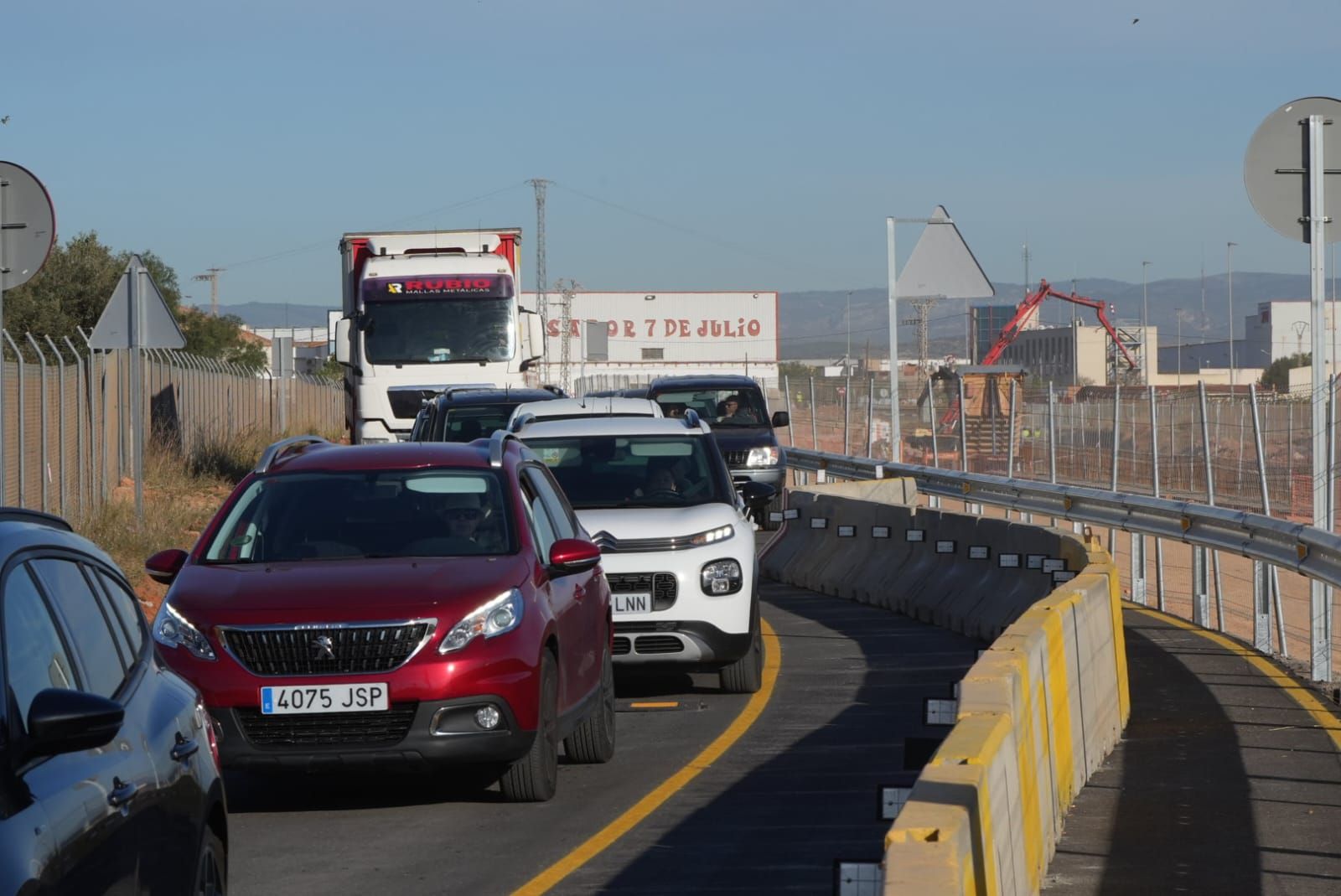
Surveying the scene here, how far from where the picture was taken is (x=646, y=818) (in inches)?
364

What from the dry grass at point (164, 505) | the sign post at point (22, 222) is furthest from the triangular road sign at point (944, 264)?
the sign post at point (22, 222)

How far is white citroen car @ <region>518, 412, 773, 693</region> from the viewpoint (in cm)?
1305

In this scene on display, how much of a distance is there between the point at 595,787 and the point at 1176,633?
6585mm

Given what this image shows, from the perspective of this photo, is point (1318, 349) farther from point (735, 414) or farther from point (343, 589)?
point (735, 414)

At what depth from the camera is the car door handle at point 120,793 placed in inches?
192

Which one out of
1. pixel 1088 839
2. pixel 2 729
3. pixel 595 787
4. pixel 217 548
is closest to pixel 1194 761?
pixel 1088 839

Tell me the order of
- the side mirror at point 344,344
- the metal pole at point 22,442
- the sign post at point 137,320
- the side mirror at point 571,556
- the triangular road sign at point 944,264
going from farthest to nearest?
the side mirror at point 344,344 < the triangular road sign at point 944,264 < the metal pole at point 22,442 < the sign post at point 137,320 < the side mirror at point 571,556

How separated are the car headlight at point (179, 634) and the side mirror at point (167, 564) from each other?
0.44 m

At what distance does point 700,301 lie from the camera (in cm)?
14338

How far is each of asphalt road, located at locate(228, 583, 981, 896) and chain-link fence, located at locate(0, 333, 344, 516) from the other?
526 cm

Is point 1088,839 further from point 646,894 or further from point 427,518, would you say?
point 427,518

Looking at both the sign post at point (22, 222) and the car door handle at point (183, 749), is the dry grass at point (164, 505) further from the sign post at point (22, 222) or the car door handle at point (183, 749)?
the car door handle at point (183, 749)

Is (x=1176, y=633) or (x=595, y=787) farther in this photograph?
(x=1176, y=633)

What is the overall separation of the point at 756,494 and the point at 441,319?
16.8 meters
